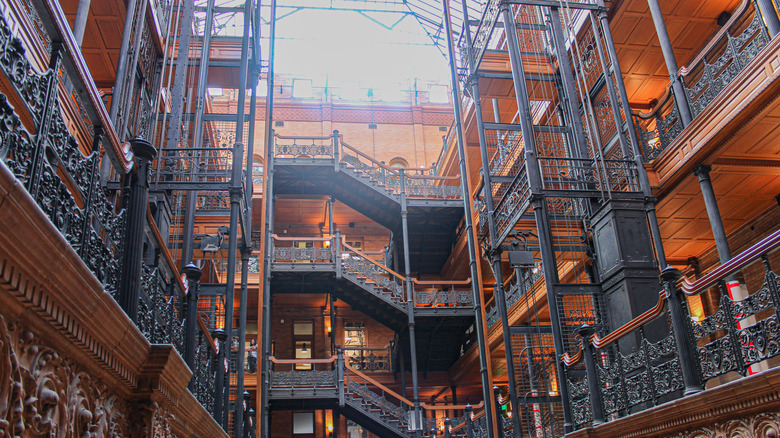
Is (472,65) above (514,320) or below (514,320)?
above

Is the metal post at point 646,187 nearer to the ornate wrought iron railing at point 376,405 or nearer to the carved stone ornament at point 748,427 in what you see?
the carved stone ornament at point 748,427

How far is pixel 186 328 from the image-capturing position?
627cm

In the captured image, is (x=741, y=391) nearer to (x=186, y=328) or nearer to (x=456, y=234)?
(x=186, y=328)

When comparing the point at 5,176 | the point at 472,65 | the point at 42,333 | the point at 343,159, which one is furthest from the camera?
the point at 343,159

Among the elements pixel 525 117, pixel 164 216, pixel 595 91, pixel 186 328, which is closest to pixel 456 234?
pixel 595 91

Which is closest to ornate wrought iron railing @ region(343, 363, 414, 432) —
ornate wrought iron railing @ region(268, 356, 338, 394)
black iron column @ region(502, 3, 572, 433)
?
ornate wrought iron railing @ region(268, 356, 338, 394)

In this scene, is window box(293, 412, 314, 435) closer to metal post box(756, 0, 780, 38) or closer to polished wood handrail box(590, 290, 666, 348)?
polished wood handrail box(590, 290, 666, 348)

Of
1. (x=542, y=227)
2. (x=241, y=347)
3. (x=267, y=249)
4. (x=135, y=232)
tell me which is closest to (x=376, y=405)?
(x=267, y=249)

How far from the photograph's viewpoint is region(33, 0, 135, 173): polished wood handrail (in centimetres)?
309

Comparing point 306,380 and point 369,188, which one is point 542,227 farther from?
point 369,188

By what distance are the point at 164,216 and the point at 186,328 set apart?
541cm

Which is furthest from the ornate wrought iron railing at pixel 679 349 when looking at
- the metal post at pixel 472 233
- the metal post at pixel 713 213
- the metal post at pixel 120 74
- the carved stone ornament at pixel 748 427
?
the metal post at pixel 120 74

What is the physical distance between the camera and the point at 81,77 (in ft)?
11.7

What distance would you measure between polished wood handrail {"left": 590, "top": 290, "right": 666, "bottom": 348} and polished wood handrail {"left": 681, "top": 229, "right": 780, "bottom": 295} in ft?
1.64
